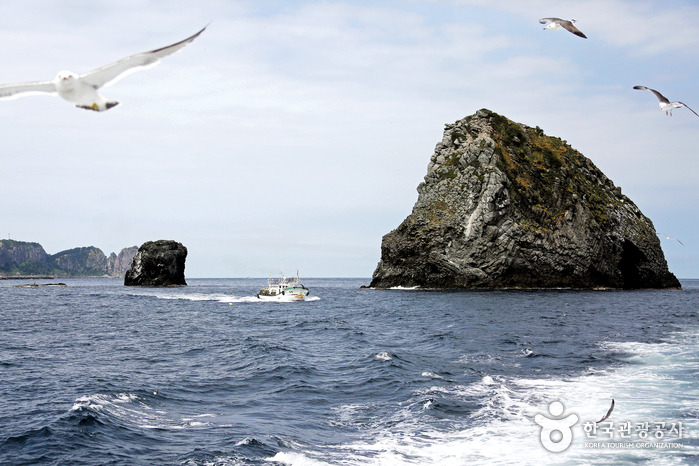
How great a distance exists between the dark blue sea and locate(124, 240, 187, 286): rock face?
298 feet

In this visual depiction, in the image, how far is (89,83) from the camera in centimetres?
798

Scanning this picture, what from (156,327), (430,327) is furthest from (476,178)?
(156,327)

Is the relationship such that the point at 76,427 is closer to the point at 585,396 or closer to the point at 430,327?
the point at 585,396

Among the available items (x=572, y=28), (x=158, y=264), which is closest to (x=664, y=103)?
(x=572, y=28)

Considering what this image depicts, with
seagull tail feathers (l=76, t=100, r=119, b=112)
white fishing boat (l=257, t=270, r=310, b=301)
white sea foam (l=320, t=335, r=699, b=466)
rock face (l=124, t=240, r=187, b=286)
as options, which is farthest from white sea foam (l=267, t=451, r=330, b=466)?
rock face (l=124, t=240, r=187, b=286)

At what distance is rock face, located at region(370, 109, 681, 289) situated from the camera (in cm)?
8119

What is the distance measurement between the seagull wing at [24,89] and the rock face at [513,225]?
75938mm

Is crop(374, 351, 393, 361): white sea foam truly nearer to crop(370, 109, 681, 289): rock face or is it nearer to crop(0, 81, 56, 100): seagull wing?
crop(0, 81, 56, 100): seagull wing

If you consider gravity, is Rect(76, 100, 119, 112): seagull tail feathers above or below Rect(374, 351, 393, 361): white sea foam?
above

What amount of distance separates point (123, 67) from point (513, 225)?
78111 millimetres

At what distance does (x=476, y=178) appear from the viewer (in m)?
84.1

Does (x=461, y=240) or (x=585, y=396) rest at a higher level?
(x=461, y=240)

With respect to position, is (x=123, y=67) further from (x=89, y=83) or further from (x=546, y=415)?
(x=546, y=415)

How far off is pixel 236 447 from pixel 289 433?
1.94 m
